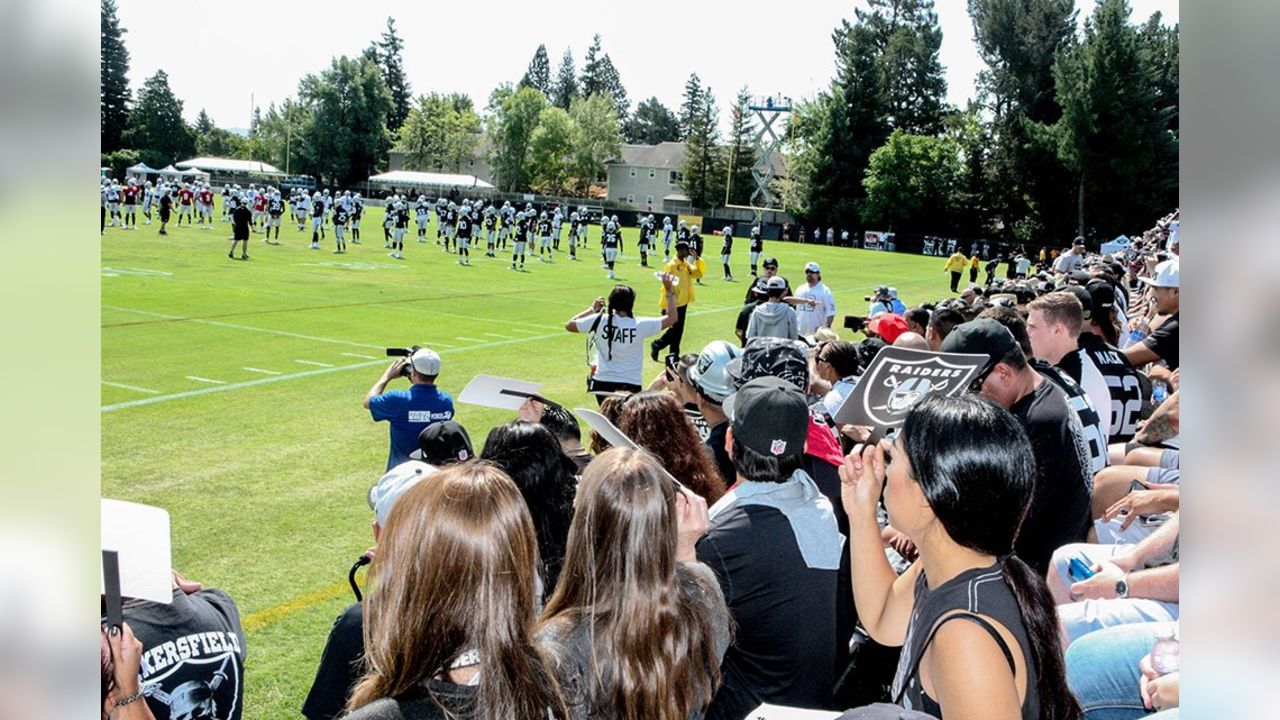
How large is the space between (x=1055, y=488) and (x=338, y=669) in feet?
10.5

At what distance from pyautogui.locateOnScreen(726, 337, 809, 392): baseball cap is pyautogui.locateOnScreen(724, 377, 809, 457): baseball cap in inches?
67.6

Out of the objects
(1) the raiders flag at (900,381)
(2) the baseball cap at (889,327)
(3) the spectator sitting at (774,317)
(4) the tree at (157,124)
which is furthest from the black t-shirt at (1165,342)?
(4) the tree at (157,124)

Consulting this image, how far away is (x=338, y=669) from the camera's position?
10.2 ft

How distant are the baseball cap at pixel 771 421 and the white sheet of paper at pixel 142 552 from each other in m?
2.00

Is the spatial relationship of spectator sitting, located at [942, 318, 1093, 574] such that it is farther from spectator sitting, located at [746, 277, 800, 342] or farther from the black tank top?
spectator sitting, located at [746, 277, 800, 342]

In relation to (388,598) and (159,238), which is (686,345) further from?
(159,238)

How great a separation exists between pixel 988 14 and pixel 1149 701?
79.5 metres

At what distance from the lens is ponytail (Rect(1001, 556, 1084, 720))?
8.20 feet

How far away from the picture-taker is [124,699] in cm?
231

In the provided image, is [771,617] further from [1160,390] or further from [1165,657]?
[1160,390]

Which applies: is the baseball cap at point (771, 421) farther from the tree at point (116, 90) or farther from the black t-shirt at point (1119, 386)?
the tree at point (116, 90)
